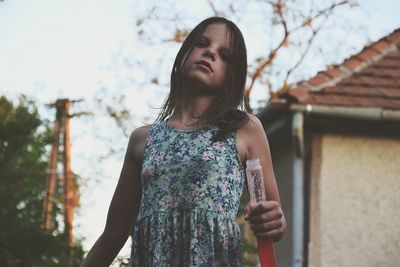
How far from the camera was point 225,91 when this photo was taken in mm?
2639

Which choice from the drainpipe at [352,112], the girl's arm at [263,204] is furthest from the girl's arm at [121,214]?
the drainpipe at [352,112]

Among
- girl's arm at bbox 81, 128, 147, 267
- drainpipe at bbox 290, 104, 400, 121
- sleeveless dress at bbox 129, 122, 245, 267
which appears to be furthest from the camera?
drainpipe at bbox 290, 104, 400, 121

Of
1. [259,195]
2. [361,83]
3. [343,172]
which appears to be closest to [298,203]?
[343,172]

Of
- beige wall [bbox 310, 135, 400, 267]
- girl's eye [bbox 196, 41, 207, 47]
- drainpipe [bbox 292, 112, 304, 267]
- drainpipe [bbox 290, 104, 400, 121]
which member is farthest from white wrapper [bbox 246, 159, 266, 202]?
beige wall [bbox 310, 135, 400, 267]

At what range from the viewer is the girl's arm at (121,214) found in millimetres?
2674

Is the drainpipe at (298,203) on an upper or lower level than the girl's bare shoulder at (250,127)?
upper

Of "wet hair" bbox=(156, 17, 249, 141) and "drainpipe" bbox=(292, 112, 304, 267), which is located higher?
"drainpipe" bbox=(292, 112, 304, 267)

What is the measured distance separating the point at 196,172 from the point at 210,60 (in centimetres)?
39

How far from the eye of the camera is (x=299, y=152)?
967 cm

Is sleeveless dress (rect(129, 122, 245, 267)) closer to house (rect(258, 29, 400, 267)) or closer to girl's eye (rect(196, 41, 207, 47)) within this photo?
girl's eye (rect(196, 41, 207, 47))

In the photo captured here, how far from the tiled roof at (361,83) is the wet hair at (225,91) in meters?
6.50

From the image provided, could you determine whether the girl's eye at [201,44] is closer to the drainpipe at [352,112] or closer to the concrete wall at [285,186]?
the drainpipe at [352,112]

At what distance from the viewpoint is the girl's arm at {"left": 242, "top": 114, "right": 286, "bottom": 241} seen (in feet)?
7.22

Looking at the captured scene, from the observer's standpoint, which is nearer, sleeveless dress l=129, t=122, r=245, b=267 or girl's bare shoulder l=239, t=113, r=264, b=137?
sleeveless dress l=129, t=122, r=245, b=267
